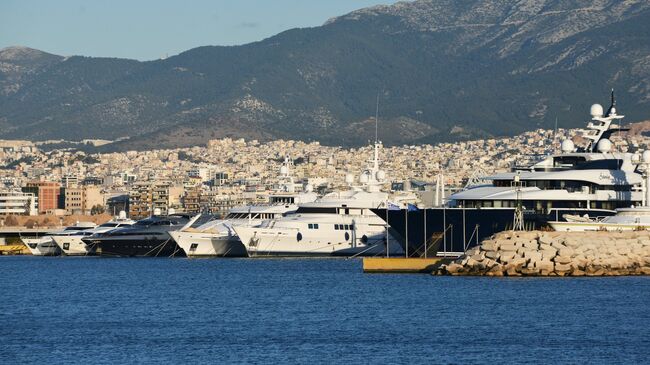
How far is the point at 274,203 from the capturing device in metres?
111

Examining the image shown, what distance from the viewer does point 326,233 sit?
321 feet

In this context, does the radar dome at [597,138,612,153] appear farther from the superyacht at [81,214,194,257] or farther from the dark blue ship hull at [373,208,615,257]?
the superyacht at [81,214,194,257]

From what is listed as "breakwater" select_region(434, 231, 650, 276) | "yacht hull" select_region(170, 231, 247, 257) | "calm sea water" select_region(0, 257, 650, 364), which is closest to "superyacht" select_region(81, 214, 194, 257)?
"yacht hull" select_region(170, 231, 247, 257)

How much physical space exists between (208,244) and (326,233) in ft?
34.5

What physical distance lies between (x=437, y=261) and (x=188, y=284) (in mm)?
10680

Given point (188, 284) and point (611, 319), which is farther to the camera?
point (188, 284)

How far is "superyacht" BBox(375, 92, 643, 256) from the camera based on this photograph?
79.9m

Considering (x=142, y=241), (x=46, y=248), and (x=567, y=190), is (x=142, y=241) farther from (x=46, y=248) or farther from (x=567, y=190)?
(x=567, y=190)

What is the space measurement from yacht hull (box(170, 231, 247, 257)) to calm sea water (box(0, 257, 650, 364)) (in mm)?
27894

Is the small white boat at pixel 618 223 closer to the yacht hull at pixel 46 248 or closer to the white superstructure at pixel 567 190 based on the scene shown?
the white superstructure at pixel 567 190

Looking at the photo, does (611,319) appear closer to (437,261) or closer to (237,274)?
(437,261)

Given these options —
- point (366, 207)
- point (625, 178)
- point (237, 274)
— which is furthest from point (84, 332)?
point (366, 207)

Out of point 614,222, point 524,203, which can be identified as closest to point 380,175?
point 524,203

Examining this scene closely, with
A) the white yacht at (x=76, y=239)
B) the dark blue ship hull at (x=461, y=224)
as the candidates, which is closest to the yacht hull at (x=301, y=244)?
the dark blue ship hull at (x=461, y=224)
